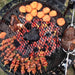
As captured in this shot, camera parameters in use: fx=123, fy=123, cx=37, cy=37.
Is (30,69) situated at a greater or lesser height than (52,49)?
lesser

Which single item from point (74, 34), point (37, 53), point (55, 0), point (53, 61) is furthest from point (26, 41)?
point (55, 0)

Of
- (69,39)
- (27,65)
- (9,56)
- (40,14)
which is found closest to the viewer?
(69,39)

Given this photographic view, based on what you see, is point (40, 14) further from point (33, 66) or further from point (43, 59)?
point (33, 66)

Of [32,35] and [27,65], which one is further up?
[32,35]

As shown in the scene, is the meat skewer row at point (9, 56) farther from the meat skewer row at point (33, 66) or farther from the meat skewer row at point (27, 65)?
the meat skewer row at point (33, 66)

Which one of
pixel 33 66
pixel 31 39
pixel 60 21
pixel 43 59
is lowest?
pixel 33 66

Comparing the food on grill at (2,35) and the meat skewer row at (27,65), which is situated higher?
the food on grill at (2,35)

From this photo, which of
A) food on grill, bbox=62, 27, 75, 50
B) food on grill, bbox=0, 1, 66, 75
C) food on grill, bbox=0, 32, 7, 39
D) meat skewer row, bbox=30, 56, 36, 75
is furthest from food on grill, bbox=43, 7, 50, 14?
meat skewer row, bbox=30, 56, 36, 75

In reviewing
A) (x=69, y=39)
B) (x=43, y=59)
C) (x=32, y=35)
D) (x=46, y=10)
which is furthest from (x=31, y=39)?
(x=69, y=39)

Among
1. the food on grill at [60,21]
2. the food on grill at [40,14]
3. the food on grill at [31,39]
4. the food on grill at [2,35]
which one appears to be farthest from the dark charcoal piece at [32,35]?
the food on grill at [60,21]

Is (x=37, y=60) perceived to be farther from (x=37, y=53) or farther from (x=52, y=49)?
(x=52, y=49)

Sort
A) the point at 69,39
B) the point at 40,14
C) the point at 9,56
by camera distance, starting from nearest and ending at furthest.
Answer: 1. the point at 69,39
2. the point at 9,56
3. the point at 40,14
